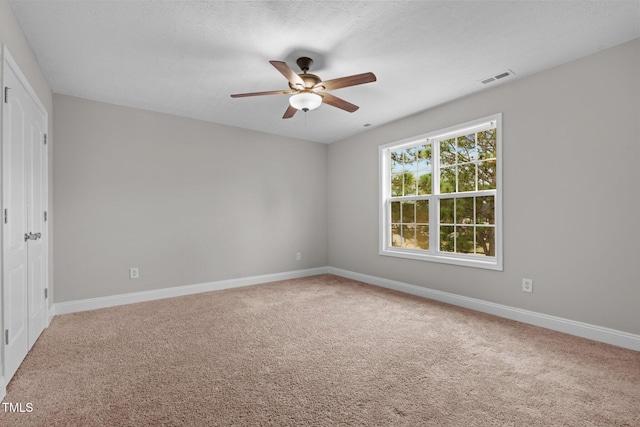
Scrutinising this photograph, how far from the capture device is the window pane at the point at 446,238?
3.94 metres

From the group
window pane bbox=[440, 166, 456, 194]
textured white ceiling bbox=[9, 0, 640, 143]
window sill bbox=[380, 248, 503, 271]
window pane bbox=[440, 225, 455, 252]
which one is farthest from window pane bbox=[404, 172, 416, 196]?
textured white ceiling bbox=[9, 0, 640, 143]

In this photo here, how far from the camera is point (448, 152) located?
3990mm

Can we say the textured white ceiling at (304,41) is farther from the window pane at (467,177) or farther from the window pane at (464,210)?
the window pane at (464,210)

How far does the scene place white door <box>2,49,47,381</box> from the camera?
201 centimetres

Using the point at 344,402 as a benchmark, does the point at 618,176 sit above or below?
above

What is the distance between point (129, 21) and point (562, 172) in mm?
3815

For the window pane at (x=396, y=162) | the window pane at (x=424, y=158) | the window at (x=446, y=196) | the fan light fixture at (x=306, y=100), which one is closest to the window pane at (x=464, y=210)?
the window at (x=446, y=196)

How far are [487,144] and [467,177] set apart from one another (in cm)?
43

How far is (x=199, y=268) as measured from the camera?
14.6ft

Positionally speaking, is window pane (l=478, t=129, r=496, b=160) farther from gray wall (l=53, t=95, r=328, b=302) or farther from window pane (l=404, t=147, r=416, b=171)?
gray wall (l=53, t=95, r=328, b=302)

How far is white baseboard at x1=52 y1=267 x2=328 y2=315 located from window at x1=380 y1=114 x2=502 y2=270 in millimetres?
1768

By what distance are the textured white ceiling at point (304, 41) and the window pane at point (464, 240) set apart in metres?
1.59

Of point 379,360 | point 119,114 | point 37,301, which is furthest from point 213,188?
point 379,360

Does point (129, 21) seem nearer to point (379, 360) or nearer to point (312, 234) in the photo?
point (379, 360)
